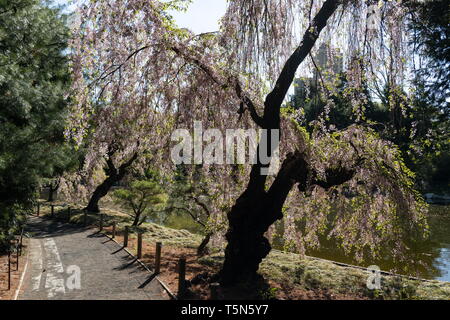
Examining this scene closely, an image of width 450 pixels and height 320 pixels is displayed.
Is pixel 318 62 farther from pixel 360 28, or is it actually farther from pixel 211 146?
pixel 211 146

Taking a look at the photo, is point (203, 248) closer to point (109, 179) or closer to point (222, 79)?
point (222, 79)

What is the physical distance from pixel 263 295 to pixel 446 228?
23.0 meters

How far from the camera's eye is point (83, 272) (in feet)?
32.7

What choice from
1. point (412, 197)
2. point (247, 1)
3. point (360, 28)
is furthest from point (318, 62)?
point (412, 197)

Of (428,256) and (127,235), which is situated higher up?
(127,235)

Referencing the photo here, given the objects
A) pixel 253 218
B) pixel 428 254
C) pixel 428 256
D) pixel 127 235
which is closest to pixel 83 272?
pixel 127 235

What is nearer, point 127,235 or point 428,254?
point 127,235

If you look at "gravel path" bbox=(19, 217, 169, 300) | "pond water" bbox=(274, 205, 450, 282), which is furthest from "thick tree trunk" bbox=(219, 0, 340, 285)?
"pond water" bbox=(274, 205, 450, 282)
